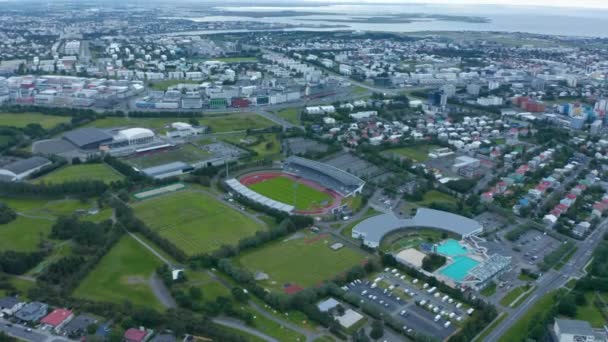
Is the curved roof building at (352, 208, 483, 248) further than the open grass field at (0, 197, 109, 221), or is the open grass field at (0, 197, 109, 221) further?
the open grass field at (0, 197, 109, 221)

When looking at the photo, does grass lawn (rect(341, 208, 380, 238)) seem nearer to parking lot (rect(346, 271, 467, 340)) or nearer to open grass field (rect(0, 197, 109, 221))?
parking lot (rect(346, 271, 467, 340))

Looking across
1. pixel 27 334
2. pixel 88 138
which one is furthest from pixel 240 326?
pixel 88 138

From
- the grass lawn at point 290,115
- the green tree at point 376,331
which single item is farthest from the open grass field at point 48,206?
the grass lawn at point 290,115

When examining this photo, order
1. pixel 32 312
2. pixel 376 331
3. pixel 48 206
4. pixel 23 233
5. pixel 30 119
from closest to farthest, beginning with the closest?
1. pixel 376 331
2. pixel 32 312
3. pixel 23 233
4. pixel 48 206
5. pixel 30 119

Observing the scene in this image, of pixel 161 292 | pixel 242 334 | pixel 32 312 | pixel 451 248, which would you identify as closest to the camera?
pixel 242 334

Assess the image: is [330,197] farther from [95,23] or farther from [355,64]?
[95,23]

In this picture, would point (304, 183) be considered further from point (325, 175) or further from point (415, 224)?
point (415, 224)

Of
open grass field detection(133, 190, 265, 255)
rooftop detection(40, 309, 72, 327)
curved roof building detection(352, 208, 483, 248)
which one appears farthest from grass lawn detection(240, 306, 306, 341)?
curved roof building detection(352, 208, 483, 248)

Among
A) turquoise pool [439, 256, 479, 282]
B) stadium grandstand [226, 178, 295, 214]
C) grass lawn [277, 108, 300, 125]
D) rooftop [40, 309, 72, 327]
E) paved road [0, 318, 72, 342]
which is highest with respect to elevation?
grass lawn [277, 108, 300, 125]
